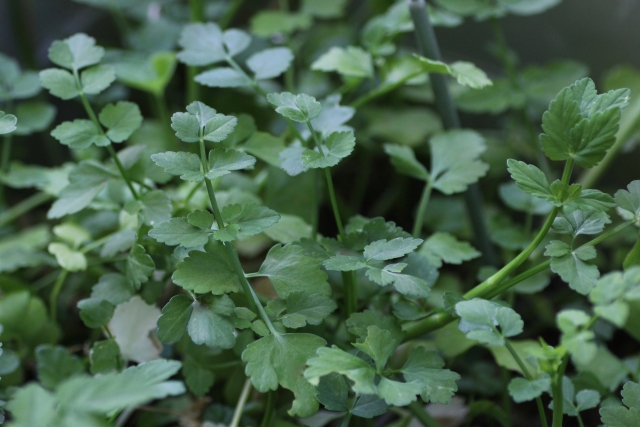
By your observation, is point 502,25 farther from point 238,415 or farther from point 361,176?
point 238,415

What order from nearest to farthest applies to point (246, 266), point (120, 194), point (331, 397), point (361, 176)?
1. point (331, 397)
2. point (120, 194)
3. point (246, 266)
4. point (361, 176)

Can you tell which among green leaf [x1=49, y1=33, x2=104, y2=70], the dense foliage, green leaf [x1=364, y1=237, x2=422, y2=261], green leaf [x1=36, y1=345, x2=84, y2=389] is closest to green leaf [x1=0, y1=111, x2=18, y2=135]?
the dense foliage

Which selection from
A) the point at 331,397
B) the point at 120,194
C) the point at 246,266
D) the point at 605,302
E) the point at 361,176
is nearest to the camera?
the point at 605,302

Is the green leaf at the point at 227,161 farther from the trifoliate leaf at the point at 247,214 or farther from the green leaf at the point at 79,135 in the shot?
the green leaf at the point at 79,135

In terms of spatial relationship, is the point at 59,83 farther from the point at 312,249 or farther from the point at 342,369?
the point at 342,369

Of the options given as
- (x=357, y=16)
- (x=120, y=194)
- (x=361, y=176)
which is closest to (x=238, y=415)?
(x=120, y=194)

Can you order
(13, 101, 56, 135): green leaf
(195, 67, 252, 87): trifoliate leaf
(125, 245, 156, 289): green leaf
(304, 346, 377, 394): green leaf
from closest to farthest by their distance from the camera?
1. (304, 346, 377, 394): green leaf
2. (125, 245, 156, 289): green leaf
3. (195, 67, 252, 87): trifoliate leaf
4. (13, 101, 56, 135): green leaf

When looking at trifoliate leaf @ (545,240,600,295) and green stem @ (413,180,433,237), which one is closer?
trifoliate leaf @ (545,240,600,295)

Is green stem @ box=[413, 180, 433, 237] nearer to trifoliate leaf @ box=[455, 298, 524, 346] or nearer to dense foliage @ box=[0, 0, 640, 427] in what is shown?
dense foliage @ box=[0, 0, 640, 427]
